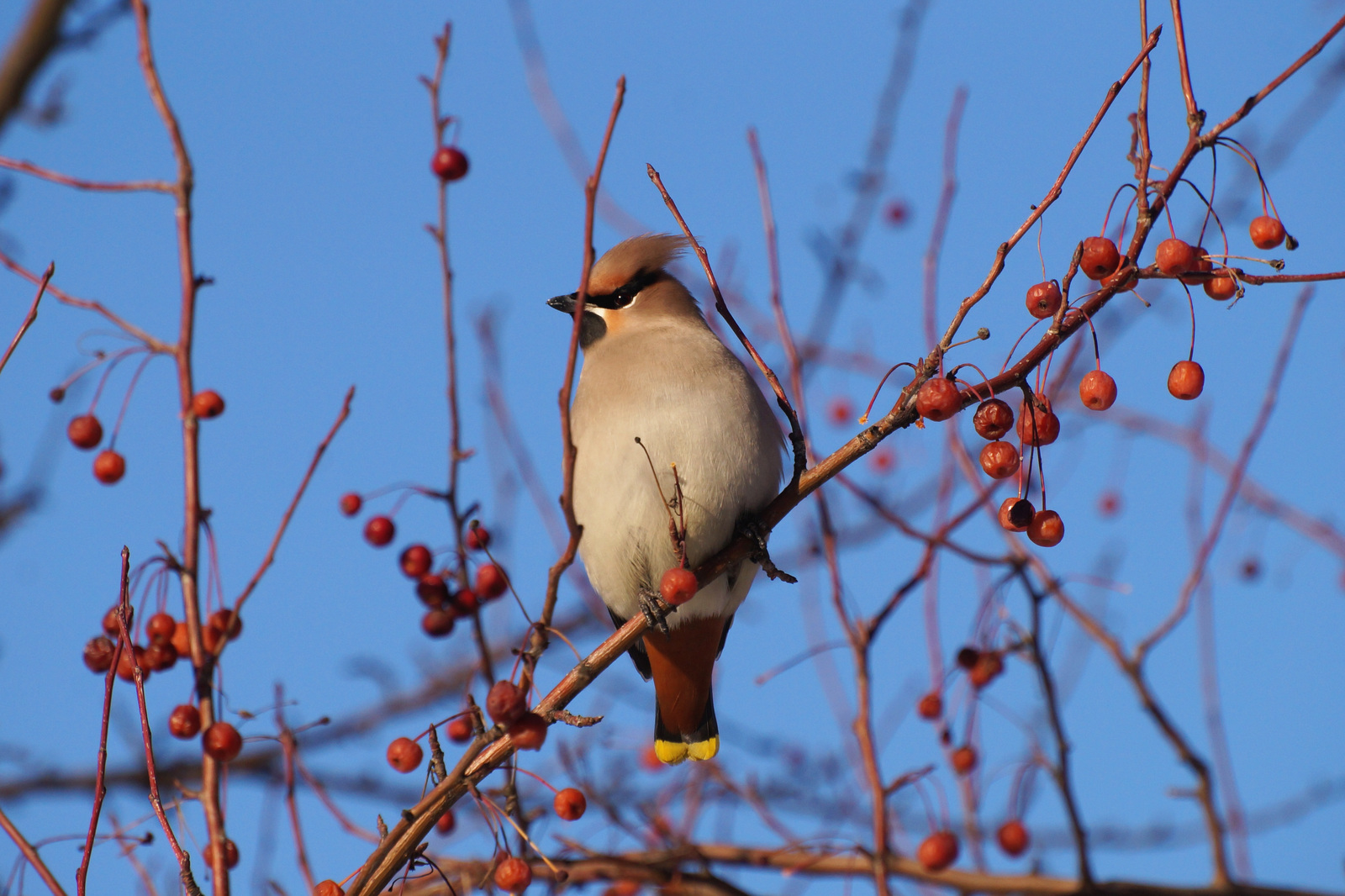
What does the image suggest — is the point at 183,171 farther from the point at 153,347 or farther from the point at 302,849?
the point at 302,849

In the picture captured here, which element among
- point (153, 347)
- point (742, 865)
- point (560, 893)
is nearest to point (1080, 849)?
point (742, 865)

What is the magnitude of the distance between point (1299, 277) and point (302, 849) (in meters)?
2.18

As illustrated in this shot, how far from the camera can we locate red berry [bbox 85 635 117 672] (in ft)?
8.97

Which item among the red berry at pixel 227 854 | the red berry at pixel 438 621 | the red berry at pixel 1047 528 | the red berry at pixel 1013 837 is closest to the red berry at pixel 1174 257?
the red berry at pixel 1047 528

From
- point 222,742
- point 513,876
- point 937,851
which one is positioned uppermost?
point 937,851

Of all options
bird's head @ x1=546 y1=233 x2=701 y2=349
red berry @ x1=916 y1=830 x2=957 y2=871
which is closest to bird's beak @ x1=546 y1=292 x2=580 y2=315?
bird's head @ x1=546 y1=233 x2=701 y2=349

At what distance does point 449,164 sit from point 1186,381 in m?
2.06

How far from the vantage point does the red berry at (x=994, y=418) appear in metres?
2.04

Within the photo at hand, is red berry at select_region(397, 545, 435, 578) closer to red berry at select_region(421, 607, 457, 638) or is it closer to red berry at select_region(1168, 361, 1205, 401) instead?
red berry at select_region(421, 607, 457, 638)

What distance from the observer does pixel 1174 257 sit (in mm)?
1846

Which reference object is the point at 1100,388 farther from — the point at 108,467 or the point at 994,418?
the point at 108,467

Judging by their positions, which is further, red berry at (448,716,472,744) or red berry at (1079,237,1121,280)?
red berry at (448,716,472,744)

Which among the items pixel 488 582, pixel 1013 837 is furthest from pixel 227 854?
pixel 1013 837

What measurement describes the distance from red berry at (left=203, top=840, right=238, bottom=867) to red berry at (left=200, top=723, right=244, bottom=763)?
0.16 metres
